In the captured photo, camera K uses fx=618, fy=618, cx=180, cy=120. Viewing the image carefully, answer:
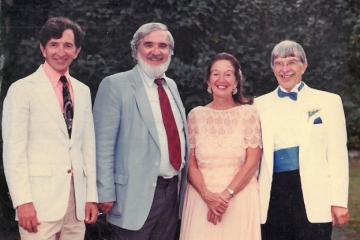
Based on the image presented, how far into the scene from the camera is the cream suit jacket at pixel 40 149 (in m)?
3.55

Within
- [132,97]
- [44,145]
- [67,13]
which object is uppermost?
[67,13]

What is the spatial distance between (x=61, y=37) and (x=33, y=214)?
3.54 ft

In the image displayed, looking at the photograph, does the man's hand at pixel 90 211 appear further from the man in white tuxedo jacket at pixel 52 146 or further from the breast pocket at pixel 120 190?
Result: the breast pocket at pixel 120 190

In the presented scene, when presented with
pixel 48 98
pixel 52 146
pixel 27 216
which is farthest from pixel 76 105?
pixel 27 216

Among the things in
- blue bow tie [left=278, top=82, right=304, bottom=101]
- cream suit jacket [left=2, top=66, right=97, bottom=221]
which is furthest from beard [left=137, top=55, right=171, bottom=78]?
blue bow tie [left=278, top=82, right=304, bottom=101]

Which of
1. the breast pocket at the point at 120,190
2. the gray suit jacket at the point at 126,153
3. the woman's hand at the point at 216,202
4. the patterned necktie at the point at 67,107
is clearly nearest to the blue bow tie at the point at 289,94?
the woman's hand at the point at 216,202

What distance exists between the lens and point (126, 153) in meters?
4.03

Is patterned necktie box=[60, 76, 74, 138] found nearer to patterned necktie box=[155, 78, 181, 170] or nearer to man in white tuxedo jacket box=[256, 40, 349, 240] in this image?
patterned necktie box=[155, 78, 181, 170]

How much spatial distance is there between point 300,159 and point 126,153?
1149mm

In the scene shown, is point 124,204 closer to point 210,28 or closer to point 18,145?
point 18,145

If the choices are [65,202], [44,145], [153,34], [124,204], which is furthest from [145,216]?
[153,34]

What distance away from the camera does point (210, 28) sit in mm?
5699

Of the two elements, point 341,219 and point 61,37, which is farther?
point 341,219

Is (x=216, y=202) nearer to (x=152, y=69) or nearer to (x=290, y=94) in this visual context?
(x=290, y=94)
